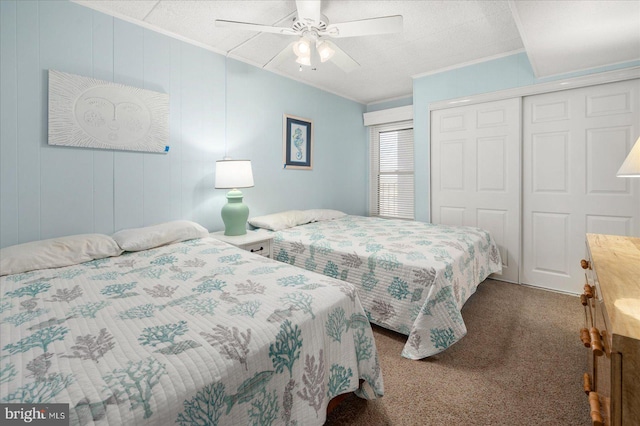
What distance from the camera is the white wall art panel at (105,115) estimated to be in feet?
6.65

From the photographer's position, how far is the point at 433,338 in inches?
72.2

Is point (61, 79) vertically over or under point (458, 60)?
under

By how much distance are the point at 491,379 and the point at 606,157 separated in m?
2.41

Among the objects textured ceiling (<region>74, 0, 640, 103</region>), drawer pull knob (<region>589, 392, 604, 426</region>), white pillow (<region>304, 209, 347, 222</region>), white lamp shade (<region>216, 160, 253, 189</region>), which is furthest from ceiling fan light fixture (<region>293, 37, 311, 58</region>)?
drawer pull knob (<region>589, 392, 604, 426</region>)

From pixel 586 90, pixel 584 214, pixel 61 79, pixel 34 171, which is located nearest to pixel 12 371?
pixel 34 171

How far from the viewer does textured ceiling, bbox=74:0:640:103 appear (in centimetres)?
189

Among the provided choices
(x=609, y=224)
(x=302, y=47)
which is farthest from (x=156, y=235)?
(x=609, y=224)

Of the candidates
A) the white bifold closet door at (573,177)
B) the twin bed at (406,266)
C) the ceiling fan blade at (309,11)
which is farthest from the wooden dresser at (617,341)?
the ceiling fan blade at (309,11)

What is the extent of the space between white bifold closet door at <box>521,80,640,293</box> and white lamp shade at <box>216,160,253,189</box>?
2871mm

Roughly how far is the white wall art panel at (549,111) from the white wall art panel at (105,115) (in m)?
3.55

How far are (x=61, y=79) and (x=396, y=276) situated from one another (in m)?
2.65

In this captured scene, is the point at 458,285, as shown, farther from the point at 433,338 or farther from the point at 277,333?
the point at 277,333

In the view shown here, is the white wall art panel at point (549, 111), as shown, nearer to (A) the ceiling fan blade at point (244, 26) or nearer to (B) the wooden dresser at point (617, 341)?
(B) the wooden dresser at point (617, 341)

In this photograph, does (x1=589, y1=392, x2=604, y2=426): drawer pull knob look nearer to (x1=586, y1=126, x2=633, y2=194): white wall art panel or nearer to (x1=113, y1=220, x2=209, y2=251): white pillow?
(x1=113, y1=220, x2=209, y2=251): white pillow
